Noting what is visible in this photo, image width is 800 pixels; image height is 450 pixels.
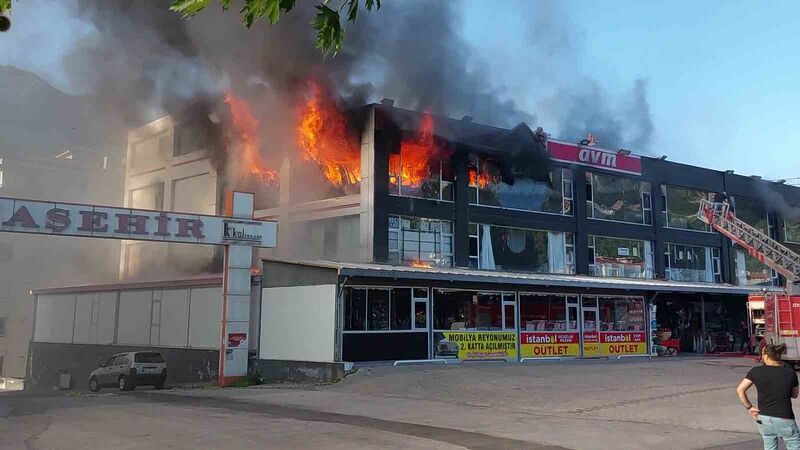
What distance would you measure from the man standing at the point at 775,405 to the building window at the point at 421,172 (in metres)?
19.2

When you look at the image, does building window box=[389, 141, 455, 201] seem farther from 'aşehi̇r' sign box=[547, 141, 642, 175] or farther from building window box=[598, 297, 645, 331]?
building window box=[598, 297, 645, 331]

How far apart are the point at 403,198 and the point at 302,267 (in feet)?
18.9

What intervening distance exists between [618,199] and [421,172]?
1116 cm

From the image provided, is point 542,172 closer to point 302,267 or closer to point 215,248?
point 302,267

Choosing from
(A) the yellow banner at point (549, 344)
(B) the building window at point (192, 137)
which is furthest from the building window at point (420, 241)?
(B) the building window at point (192, 137)

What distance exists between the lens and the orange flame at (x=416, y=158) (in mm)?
24844

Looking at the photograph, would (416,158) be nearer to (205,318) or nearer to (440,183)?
(440,183)

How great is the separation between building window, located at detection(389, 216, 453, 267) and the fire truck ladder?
402 inches

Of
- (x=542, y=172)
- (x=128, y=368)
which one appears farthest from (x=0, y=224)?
(x=542, y=172)

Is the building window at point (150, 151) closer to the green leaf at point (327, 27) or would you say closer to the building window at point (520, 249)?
the building window at point (520, 249)

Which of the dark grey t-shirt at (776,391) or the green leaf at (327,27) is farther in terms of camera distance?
the dark grey t-shirt at (776,391)

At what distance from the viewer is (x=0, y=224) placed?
1786 cm

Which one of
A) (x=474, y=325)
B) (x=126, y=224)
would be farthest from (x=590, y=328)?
(x=126, y=224)

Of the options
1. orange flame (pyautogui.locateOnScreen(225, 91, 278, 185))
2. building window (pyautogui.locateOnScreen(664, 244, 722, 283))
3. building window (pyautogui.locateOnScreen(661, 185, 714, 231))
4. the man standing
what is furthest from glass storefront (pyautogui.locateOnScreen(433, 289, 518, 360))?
the man standing
